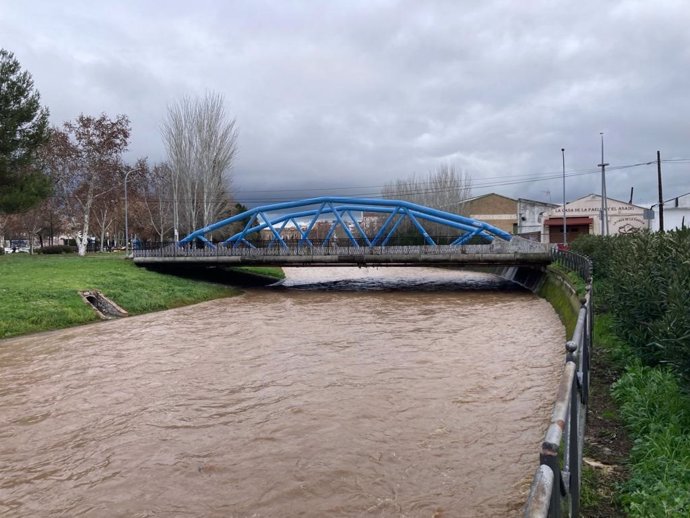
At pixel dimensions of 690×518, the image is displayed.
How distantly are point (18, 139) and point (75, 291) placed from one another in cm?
1555

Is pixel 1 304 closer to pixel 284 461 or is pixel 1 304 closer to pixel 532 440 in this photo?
pixel 284 461

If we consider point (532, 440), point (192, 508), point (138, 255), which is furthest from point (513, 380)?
point (138, 255)

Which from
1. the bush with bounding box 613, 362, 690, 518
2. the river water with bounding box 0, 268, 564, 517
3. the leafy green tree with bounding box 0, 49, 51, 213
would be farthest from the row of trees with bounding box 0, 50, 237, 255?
the bush with bounding box 613, 362, 690, 518

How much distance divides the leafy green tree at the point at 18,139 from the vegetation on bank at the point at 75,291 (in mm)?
4201

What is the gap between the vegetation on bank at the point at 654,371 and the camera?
4.33 m

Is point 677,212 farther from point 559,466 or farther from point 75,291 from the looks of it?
point 559,466

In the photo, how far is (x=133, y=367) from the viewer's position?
12570mm

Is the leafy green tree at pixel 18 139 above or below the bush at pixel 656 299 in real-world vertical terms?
above

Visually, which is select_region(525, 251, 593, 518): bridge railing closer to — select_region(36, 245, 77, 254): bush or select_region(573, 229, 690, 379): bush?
select_region(573, 229, 690, 379): bush

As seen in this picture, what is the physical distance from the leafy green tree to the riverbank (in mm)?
4239

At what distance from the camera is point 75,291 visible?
22234mm

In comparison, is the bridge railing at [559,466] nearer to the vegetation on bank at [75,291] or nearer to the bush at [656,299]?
the bush at [656,299]

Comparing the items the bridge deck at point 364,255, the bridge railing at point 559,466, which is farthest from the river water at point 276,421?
the bridge deck at point 364,255

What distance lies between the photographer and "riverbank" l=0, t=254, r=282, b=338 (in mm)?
18609
